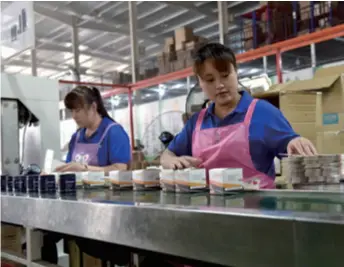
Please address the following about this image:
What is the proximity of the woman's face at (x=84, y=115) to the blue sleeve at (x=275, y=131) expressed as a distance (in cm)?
108

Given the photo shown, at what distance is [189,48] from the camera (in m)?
6.97

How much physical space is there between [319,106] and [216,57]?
4.32ft

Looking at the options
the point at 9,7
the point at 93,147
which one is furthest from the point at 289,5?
the point at 93,147

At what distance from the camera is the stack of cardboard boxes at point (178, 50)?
6951 mm

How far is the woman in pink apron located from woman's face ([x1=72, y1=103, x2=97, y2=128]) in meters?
0.88

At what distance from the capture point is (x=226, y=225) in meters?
0.76

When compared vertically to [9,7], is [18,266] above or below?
below

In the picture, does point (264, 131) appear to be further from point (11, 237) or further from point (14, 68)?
point (14, 68)

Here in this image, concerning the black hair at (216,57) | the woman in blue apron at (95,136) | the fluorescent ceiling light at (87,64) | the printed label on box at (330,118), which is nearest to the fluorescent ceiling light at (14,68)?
the fluorescent ceiling light at (87,64)

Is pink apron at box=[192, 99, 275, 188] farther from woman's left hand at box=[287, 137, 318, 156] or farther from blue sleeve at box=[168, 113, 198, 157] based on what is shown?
woman's left hand at box=[287, 137, 318, 156]

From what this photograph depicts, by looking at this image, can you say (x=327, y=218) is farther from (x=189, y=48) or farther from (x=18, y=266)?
(x=189, y=48)

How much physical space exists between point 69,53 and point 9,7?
844 cm

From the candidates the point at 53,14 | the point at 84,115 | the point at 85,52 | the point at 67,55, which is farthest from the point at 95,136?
the point at 67,55

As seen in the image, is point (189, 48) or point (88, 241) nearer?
point (88, 241)
